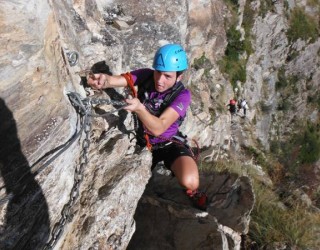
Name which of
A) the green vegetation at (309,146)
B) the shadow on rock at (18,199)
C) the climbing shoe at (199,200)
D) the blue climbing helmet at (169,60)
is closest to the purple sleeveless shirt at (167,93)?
the blue climbing helmet at (169,60)

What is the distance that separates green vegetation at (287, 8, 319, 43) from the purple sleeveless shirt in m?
29.0

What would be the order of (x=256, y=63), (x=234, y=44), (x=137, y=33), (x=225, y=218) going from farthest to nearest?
(x=256, y=63) < (x=234, y=44) < (x=137, y=33) < (x=225, y=218)

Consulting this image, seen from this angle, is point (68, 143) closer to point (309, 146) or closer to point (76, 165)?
point (76, 165)

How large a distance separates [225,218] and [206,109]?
35.3 ft

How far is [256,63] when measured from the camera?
97.3 feet

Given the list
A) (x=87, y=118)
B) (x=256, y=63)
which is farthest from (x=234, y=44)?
(x=87, y=118)

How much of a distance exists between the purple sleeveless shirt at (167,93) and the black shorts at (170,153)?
199 millimetres

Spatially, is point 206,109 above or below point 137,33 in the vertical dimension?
below

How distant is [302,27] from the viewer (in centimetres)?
3322

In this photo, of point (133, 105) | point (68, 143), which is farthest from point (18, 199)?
point (133, 105)

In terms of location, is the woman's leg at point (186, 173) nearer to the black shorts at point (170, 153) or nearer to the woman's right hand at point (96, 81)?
the black shorts at point (170, 153)

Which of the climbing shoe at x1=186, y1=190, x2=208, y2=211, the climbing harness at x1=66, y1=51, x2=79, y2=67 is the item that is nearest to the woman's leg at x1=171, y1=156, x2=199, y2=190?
the climbing shoe at x1=186, y1=190, x2=208, y2=211

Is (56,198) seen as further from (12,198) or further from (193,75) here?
(193,75)

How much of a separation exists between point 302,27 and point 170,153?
30.9m
